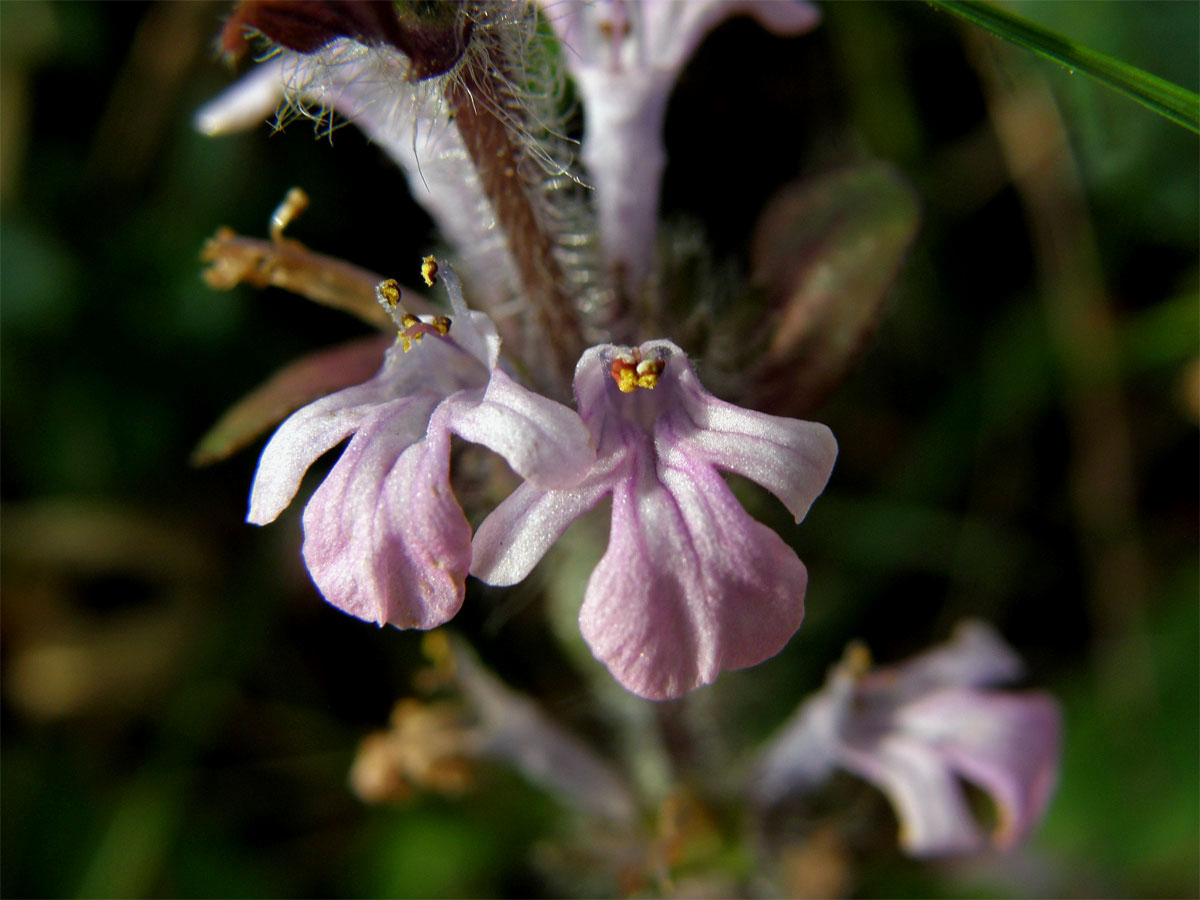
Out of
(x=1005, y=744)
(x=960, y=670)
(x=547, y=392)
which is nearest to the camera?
(x=547, y=392)

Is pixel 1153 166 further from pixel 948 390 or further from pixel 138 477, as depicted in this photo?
pixel 138 477

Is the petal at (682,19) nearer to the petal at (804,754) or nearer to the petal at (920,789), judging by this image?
the petal at (804,754)

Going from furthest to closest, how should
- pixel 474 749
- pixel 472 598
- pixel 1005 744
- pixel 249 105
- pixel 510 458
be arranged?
pixel 472 598
pixel 474 749
pixel 1005 744
pixel 249 105
pixel 510 458

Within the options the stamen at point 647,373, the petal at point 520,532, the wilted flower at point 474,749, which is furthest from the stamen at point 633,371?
the wilted flower at point 474,749

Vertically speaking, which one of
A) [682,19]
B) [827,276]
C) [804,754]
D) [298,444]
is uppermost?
[682,19]

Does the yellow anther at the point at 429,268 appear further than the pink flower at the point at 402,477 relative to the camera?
Yes

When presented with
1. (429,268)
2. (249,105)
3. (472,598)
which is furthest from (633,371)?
(472,598)

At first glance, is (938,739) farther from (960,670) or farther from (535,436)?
(535,436)
